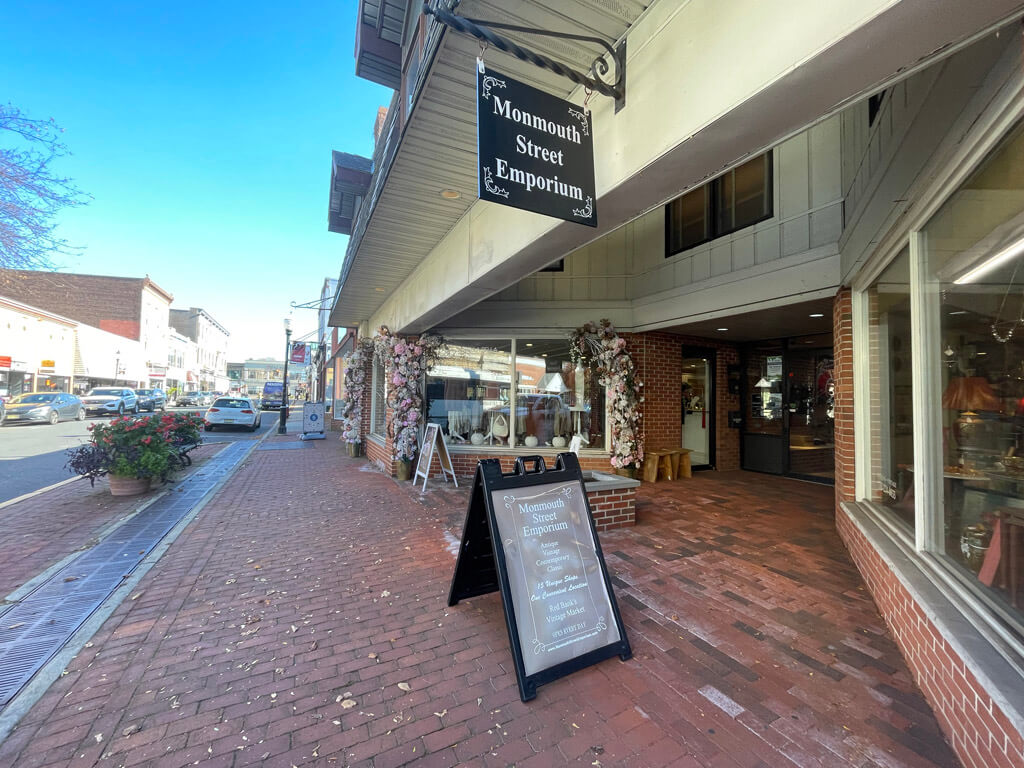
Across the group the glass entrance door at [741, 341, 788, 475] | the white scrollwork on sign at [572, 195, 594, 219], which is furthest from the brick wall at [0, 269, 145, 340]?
the white scrollwork on sign at [572, 195, 594, 219]

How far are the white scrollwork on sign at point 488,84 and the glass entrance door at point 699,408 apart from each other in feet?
24.0

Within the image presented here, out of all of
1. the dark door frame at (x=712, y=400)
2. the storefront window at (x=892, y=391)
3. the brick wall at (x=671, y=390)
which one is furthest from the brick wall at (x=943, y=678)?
the dark door frame at (x=712, y=400)

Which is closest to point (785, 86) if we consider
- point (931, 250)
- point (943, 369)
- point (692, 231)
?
point (931, 250)

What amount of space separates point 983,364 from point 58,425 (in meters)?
26.6

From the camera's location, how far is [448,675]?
2.51m

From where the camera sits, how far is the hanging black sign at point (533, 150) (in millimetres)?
2230

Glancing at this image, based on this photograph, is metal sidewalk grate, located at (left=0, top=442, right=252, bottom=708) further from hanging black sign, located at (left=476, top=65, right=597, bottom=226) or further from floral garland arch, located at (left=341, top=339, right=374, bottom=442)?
floral garland arch, located at (left=341, top=339, right=374, bottom=442)

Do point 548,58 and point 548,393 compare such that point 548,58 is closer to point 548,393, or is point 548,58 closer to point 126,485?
point 548,393

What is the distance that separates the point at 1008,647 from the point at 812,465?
6892 millimetres

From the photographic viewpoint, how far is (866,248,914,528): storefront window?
10.4ft

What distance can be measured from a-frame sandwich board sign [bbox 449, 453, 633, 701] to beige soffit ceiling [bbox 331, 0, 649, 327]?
2.50 metres

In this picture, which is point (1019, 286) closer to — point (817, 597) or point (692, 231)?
point (817, 597)

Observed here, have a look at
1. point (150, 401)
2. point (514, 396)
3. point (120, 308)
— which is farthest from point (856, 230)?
point (120, 308)

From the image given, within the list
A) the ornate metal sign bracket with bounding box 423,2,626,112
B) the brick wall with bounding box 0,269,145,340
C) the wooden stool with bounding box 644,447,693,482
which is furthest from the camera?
the brick wall with bounding box 0,269,145,340
